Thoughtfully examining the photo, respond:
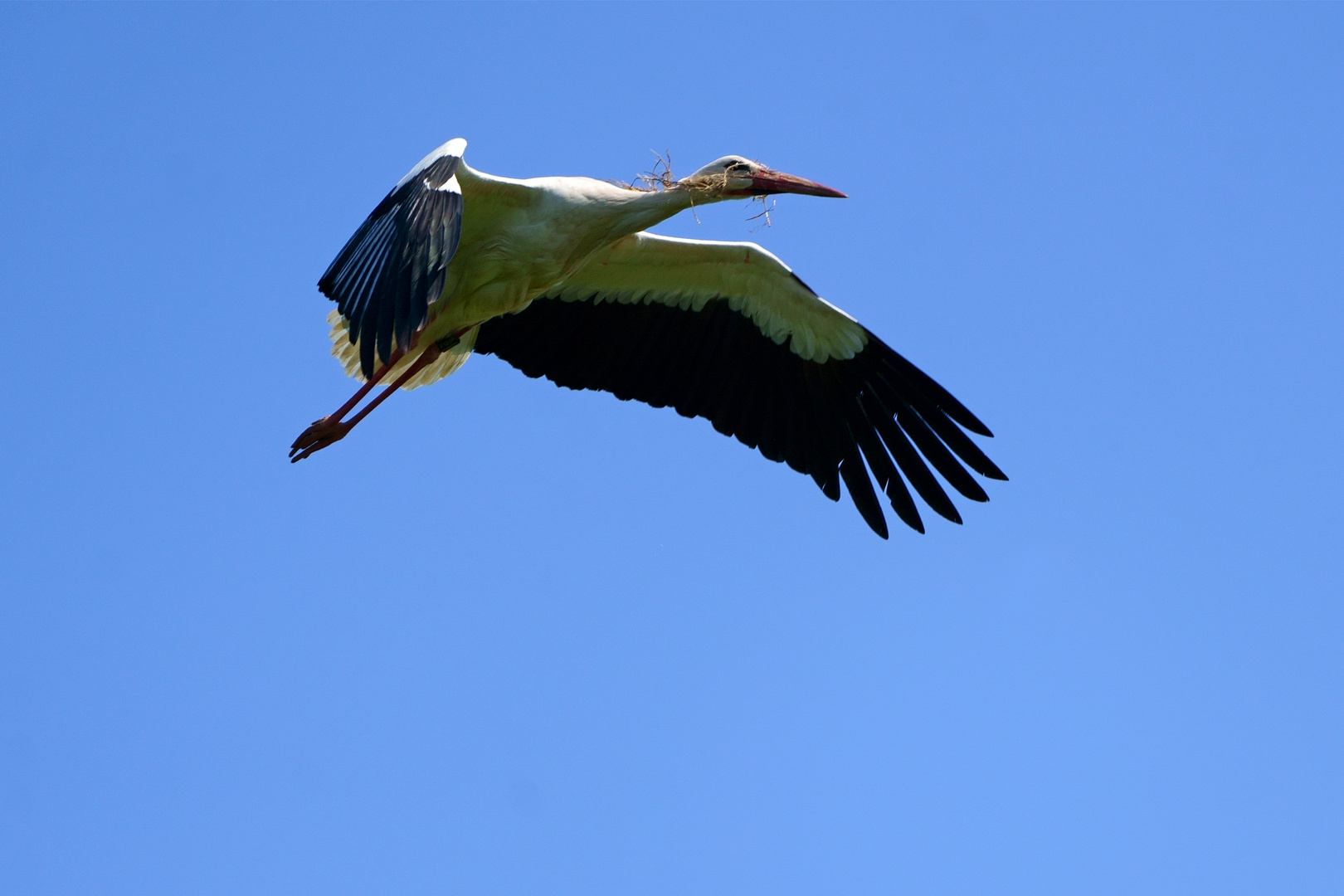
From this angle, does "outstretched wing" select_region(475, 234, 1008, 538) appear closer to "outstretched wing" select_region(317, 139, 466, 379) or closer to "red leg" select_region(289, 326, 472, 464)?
"red leg" select_region(289, 326, 472, 464)

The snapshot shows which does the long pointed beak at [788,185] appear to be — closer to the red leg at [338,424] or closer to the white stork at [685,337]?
the white stork at [685,337]

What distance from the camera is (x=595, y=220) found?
7309 millimetres

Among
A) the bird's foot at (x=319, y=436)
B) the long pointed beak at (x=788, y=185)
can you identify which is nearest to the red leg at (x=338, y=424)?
the bird's foot at (x=319, y=436)

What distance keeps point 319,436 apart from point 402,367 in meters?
0.73

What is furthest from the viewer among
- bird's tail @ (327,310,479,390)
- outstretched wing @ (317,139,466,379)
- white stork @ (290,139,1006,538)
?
bird's tail @ (327,310,479,390)

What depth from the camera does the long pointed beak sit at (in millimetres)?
7547

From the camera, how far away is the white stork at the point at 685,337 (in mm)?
7387

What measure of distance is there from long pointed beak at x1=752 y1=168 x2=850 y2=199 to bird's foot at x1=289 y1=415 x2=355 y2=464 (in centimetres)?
246

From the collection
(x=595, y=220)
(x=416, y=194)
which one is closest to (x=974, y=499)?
(x=595, y=220)

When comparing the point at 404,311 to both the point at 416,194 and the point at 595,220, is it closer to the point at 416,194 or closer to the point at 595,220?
the point at 416,194

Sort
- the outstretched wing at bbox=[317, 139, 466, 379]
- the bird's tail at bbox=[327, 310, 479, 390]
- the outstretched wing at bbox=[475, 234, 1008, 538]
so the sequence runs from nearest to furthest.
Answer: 1. the outstretched wing at bbox=[317, 139, 466, 379]
2. the outstretched wing at bbox=[475, 234, 1008, 538]
3. the bird's tail at bbox=[327, 310, 479, 390]

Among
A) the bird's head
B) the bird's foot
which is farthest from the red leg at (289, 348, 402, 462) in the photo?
the bird's head

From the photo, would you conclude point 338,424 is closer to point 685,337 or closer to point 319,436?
point 319,436

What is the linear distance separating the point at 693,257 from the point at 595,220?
103cm
